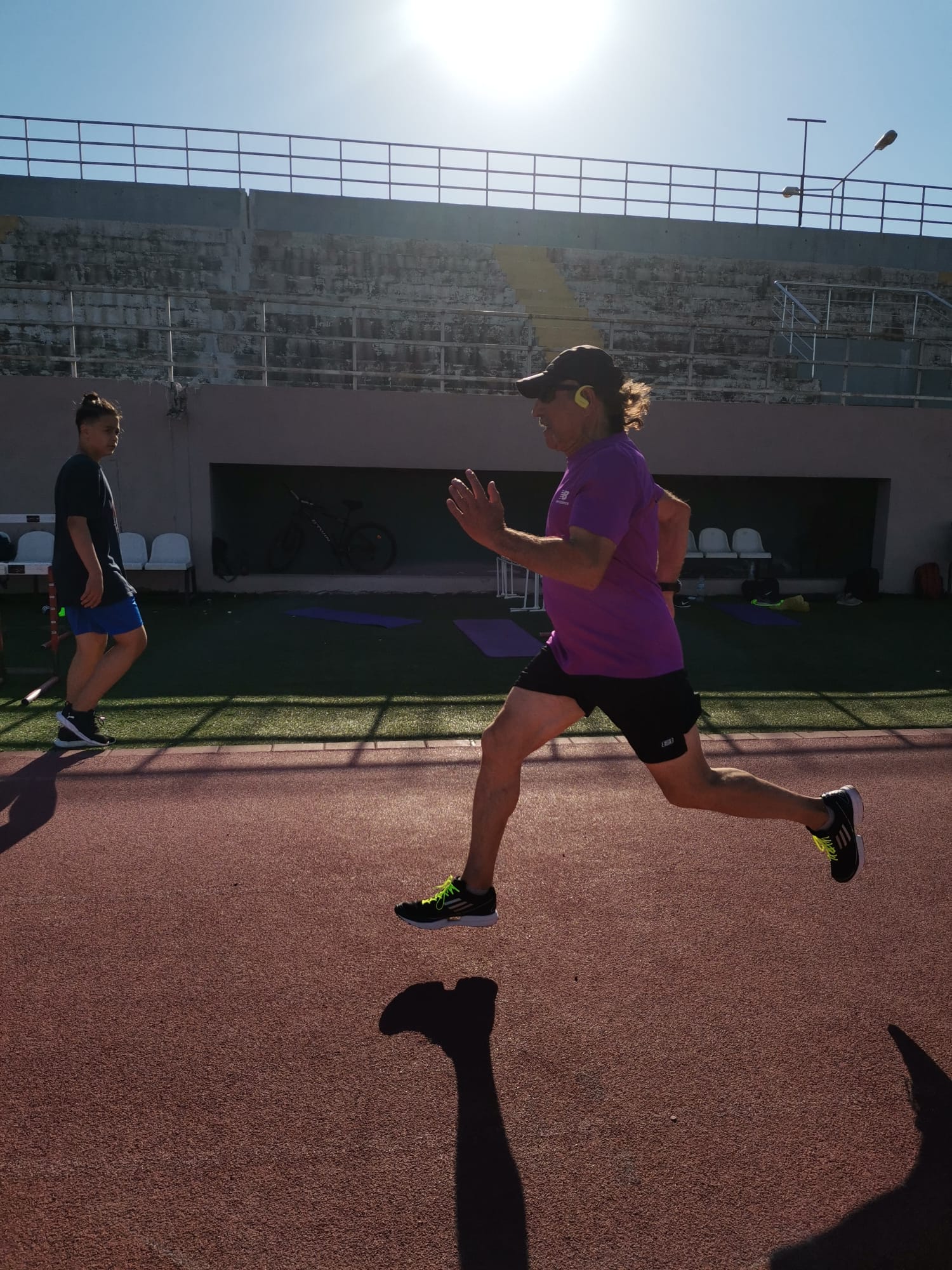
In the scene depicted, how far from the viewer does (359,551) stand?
557 inches

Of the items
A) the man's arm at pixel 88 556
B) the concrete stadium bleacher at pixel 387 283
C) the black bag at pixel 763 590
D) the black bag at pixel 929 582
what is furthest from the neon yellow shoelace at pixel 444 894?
the concrete stadium bleacher at pixel 387 283

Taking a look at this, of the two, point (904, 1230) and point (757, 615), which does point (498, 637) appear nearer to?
point (757, 615)

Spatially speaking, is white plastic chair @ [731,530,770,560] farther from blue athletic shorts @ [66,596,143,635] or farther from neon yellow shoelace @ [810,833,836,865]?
neon yellow shoelace @ [810,833,836,865]

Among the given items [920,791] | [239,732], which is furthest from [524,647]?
[920,791]

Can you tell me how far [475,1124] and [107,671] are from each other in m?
3.98

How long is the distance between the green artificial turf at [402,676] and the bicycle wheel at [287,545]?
2310 mm

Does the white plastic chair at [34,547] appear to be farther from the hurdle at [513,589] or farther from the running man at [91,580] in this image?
the running man at [91,580]

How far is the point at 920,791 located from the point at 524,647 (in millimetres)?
4614

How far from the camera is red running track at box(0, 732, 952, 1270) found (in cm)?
200

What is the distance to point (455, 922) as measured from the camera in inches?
128

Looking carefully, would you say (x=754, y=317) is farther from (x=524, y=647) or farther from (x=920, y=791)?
(x=920, y=791)

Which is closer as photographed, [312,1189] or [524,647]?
[312,1189]

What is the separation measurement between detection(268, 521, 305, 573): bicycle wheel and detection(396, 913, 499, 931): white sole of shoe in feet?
37.2

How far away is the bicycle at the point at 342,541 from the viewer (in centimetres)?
1384
